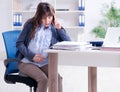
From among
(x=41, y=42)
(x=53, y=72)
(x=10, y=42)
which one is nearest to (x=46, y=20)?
(x=41, y=42)

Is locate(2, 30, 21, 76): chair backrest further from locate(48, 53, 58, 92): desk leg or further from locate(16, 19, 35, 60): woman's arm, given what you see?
locate(48, 53, 58, 92): desk leg

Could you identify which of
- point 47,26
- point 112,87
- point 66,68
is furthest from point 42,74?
point 66,68

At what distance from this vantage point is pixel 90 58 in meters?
2.35

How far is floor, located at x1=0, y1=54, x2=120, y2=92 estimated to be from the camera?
3.92 metres

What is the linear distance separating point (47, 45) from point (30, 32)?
0.21 metres

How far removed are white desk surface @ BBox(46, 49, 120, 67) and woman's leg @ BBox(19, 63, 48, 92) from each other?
36cm

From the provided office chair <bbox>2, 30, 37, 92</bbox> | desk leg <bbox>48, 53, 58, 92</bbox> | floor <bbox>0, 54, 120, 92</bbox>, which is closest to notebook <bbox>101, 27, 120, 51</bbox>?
desk leg <bbox>48, 53, 58, 92</bbox>

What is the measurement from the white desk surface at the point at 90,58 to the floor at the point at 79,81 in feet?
5.07

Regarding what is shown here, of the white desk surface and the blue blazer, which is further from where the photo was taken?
the blue blazer

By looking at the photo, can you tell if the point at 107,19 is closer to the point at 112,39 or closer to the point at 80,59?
the point at 112,39

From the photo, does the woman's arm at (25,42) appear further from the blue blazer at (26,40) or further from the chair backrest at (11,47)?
the chair backrest at (11,47)

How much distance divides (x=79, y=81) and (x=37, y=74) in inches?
71.5

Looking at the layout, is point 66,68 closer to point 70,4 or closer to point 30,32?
point 70,4

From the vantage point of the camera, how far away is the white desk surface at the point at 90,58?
231 cm
